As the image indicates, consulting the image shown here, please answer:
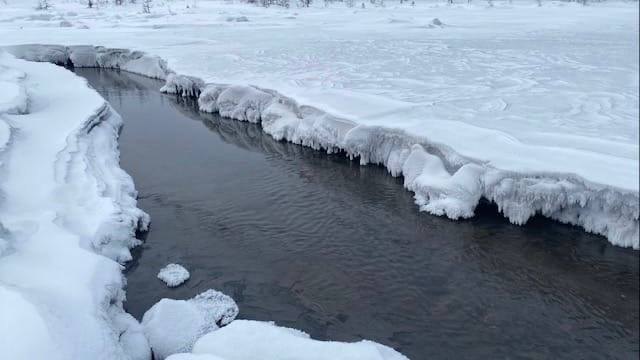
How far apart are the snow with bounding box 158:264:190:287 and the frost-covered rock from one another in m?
0.97

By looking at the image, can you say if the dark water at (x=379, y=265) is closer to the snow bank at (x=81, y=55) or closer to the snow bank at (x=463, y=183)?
the snow bank at (x=463, y=183)

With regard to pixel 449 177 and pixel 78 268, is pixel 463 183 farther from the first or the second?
pixel 78 268

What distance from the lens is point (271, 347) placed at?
21.1 ft

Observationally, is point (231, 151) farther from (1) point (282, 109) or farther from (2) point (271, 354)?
(2) point (271, 354)

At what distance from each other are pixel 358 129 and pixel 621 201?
6643mm

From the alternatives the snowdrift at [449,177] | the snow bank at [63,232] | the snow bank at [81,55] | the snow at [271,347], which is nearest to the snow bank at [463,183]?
the snowdrift at [449,177]

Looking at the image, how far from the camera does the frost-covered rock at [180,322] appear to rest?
739 centimetres

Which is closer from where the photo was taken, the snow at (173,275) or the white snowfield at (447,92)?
the snow at (173,275)

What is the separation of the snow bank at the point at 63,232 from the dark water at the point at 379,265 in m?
0.80

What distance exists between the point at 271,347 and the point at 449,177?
685 centimetres

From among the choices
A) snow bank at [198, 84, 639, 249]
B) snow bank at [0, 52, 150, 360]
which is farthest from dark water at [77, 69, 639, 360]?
snow bank at [0, 52, 150, 360]

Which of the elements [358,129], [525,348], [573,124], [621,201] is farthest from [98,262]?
[573,124]

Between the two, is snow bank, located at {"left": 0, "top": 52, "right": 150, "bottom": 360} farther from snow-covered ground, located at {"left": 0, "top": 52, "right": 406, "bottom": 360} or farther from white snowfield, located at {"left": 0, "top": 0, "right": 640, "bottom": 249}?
white snowfield, located at {"left": 0, "top": 0, "right": 640, "bottom": 249}

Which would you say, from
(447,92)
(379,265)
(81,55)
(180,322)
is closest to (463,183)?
(379,265)
